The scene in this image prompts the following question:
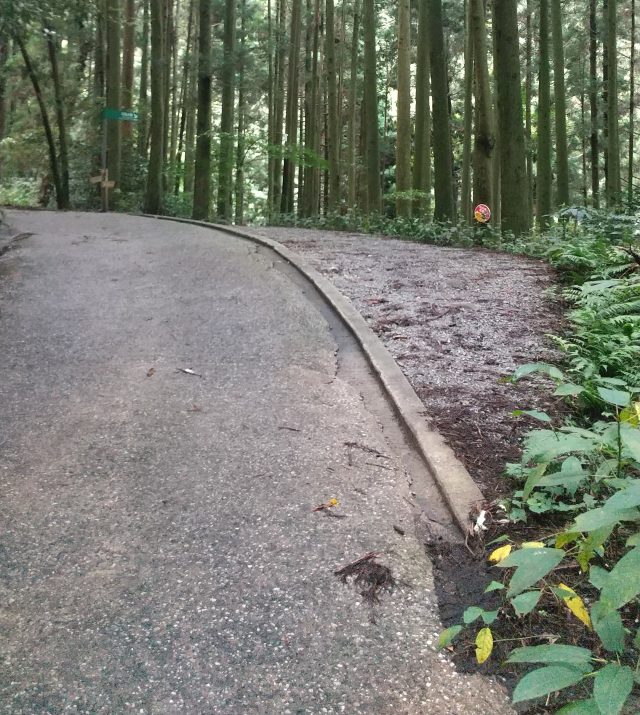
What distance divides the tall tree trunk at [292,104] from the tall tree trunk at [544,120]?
6.57 m

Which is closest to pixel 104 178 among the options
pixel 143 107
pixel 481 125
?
pixel 143 107

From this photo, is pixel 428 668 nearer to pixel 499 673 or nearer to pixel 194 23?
pixel 499 673

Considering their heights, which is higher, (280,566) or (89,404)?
(89,404)

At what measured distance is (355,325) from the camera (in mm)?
5941

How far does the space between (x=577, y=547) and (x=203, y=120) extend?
1559 centimetres

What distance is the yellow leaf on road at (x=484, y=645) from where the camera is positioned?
6.50 ft

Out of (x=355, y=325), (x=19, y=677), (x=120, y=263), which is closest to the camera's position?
(x=19, y=677)

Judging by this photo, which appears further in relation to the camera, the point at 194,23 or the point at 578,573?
the point at 194,23

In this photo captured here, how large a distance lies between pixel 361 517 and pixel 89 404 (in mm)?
2130

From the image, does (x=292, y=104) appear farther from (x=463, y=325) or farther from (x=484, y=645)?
(x=484, y=645)

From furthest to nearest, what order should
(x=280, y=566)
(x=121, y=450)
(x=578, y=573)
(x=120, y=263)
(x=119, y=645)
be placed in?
(x=120, y=263) < (x=121, y=450) < (x=280, y=566) < (x=578, y=573) < (x=119, y=645)

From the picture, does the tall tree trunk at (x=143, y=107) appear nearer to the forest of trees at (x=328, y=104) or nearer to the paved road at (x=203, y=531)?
the forest of trees at (x=328, y=104)

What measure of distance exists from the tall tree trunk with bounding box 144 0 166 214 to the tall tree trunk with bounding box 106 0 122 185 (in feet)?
3.19

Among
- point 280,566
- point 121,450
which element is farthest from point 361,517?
point 121,450
